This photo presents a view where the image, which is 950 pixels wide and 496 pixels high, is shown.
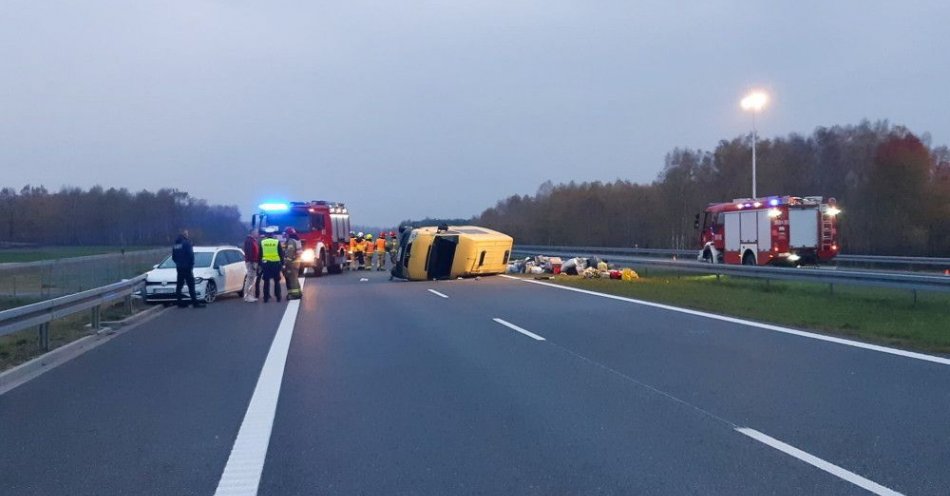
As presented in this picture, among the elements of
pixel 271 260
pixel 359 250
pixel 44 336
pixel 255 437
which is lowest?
pixel 255 437

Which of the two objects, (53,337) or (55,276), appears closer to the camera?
(53,337)

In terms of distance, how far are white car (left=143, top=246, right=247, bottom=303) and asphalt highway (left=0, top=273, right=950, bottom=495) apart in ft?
23.3

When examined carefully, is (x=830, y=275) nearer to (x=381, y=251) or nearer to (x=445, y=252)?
(x=445, y=252)

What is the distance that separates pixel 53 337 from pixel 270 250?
25.7 feet

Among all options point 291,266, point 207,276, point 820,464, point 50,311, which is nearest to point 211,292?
point 207,276

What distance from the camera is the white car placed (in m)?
23.0

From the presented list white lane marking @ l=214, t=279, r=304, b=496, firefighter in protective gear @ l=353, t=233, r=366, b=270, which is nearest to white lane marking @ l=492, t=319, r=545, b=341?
white lane marking @ l=214, t=279, r=304, b=496

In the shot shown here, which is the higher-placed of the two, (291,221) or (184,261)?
(291,221)

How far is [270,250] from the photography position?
77.6 ft

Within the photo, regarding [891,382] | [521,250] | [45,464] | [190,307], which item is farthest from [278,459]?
[521,250]

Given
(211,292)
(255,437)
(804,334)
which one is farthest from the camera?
(211,292)

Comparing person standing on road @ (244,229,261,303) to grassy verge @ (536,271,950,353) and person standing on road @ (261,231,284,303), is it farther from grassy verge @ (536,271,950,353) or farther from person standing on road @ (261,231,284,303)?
grassy verge @ (536,271,950,353)

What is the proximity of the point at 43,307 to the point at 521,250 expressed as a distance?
45.3m

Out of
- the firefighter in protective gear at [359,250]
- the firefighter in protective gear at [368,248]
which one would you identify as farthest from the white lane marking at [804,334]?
the firefighter in protective gear at [368,248]
